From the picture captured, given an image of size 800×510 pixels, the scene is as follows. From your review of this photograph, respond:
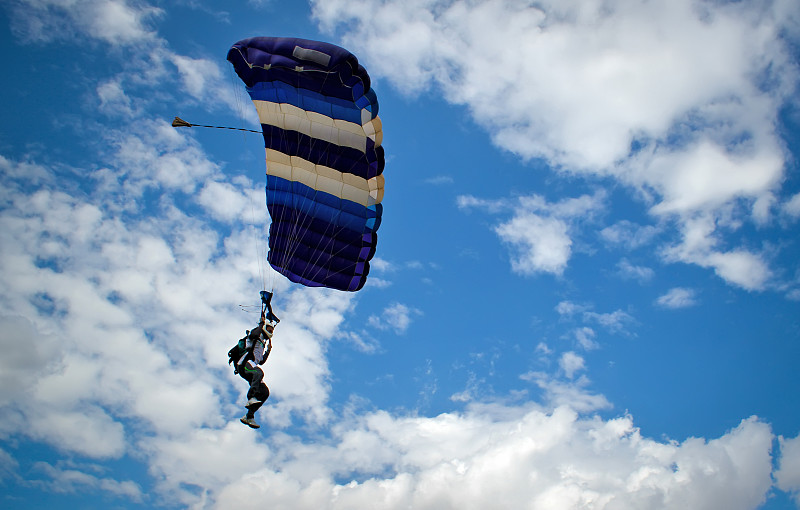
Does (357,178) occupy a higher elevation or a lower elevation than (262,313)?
higher

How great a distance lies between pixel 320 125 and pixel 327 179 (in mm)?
1384

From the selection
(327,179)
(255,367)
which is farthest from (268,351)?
(327,179)

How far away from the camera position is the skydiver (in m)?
11.5

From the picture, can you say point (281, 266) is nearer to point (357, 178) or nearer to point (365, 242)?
point (365, 242)

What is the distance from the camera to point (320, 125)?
13336 mm

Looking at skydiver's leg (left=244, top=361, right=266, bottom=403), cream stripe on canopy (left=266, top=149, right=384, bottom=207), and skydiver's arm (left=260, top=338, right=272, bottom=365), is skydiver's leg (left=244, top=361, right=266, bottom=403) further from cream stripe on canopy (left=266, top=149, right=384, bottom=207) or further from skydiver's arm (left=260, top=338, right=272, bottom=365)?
cream stripe on canopy (left=266, top=149, right=384, bottom=207)

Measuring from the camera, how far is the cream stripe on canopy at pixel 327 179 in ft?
45.3

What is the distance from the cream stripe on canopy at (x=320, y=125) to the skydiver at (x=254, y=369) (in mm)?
4537

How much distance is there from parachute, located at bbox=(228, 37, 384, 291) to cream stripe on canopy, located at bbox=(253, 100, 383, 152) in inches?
0.9

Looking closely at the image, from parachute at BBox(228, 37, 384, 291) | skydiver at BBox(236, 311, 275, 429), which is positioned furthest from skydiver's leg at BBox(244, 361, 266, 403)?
parachute at BBox(228, 37, 384, 291)

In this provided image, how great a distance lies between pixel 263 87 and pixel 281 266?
451 cm

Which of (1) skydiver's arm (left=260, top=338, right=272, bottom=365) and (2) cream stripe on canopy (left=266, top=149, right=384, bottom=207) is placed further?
(2) cream stripe on canopy (left=266, top=149, right=384, bottom=207)

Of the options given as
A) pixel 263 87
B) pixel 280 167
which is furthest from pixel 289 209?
pixel 263 87

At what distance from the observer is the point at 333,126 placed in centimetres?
1320
